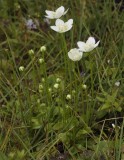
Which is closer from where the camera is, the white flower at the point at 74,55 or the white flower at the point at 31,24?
the white flower at the point at 74,55

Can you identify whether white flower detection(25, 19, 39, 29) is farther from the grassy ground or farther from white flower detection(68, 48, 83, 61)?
white flower detection(68, 48, 83, 61)

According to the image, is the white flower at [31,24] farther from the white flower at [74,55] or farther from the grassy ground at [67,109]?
the white flower at [74,55]

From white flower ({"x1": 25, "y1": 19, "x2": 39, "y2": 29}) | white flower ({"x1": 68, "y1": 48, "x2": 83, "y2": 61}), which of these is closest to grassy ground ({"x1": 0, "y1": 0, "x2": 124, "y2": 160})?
white flower ({"x1": 68, "y1": 48, "x2": 83, "y2": 61})

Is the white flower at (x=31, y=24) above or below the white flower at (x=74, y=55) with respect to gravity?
below

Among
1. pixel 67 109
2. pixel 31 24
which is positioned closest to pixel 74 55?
A: pixel 67 109

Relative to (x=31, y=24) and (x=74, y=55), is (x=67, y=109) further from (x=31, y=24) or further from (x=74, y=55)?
(x=31, y=24)

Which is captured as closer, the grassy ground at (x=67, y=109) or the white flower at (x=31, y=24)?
the grassy ground at (x=67, y=109)

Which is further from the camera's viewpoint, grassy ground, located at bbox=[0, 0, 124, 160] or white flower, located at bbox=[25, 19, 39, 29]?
white flower, located at bbox=[25, 19, 39, 29]

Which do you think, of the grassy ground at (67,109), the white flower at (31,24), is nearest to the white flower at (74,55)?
the grassy ground at (67,109)

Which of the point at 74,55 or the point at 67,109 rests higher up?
the point at 74,55

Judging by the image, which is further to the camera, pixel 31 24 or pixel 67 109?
pixel 31 24

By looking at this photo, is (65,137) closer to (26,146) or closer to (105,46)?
(26,146)
